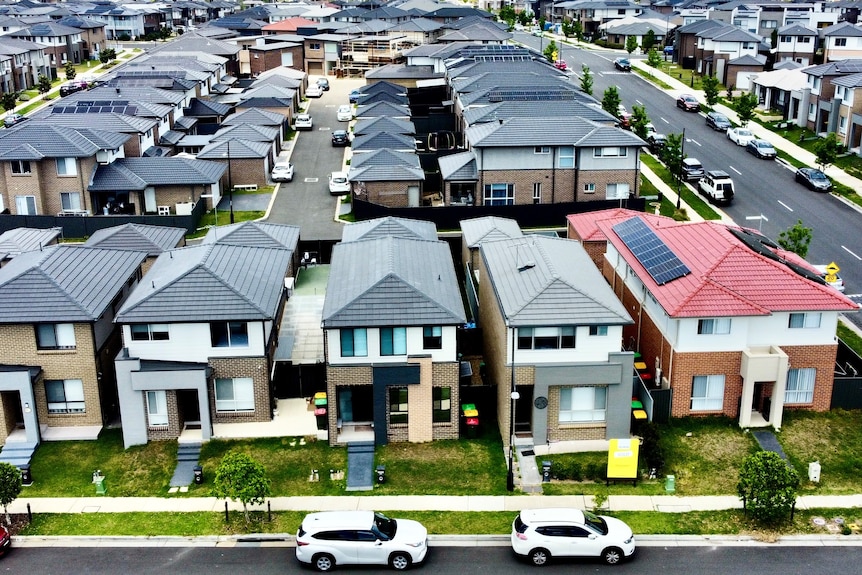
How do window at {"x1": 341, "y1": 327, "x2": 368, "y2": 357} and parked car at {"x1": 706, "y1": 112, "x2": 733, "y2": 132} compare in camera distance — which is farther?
parked car at {"x1": 706, "y1": 112, "x2": 733, "y2": 132}

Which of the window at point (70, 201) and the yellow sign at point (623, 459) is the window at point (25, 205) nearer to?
the window at point (70, 201)

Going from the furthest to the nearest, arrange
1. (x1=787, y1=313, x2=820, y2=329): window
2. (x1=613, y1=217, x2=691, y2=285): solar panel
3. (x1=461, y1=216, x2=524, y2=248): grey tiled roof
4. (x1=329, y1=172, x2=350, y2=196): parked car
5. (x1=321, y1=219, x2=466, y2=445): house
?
(x1=329, y1=172, x2=350, y2=196): parked car, (x1=461, y1=216, x2=524, y2=248): grey tiled roof, (x1=613, y1=217, x2=691, y2=285): solar panel, (x1=787, y1=313, x2=820, y2=329): window, (x1=321, y1=219, x2=466, y2=445): house

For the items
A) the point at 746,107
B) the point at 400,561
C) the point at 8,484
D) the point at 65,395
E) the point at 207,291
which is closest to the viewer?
the point at 400,561

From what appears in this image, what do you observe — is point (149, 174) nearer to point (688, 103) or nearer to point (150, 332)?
point (150, 332)

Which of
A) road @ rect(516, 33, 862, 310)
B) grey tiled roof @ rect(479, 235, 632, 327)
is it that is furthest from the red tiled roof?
road @ rect(516, 33, 862, 310)

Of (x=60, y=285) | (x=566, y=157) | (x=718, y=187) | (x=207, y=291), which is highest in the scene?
(x=566, y=157)

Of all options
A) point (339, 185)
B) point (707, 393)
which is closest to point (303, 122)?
point (339, 185)

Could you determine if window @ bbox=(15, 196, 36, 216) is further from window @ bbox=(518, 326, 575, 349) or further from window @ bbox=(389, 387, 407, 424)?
window @ bbox=(518, 326, 575, 349)
